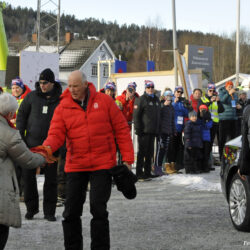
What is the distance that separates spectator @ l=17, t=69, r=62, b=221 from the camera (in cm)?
848

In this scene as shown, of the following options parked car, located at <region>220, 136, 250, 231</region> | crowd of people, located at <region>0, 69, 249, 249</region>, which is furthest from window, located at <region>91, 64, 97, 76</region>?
parked car, located at <region>220, 136, 250, 231</region>

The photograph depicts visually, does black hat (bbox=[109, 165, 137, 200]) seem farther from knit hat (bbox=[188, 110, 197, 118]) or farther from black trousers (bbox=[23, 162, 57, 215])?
knit hat (bbox=[188, 110, 197, 118])

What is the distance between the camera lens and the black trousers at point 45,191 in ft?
27.2

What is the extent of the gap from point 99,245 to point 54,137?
3.73 feet

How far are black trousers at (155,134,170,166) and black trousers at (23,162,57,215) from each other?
588 cm

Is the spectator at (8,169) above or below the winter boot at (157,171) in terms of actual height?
above

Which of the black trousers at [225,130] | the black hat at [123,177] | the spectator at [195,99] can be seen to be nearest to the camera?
the black hat at [123,177]

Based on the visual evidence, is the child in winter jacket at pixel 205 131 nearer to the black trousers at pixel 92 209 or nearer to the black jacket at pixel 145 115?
the black jacket at pixel 145 115

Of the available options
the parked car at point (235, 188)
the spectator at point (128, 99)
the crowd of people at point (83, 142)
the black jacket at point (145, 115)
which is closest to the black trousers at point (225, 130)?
the crowd of people at point (83, 142)

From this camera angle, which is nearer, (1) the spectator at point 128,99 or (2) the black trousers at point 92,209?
(2) the black trousers at point 92,209

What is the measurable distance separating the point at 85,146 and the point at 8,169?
99cm

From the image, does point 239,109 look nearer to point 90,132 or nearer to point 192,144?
point 192,144

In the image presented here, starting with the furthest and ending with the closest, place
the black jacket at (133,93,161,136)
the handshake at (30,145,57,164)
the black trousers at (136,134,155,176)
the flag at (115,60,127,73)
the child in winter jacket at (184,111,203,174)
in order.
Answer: the flag at (115,60,127,73)
the child in winter jacket at (184,111,203,174)
the black trousers at (136,134,155,176)
the black jacket at (133,93,161,136)
the handshake at (30,145,57,164)

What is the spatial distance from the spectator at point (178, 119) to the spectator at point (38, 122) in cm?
672
